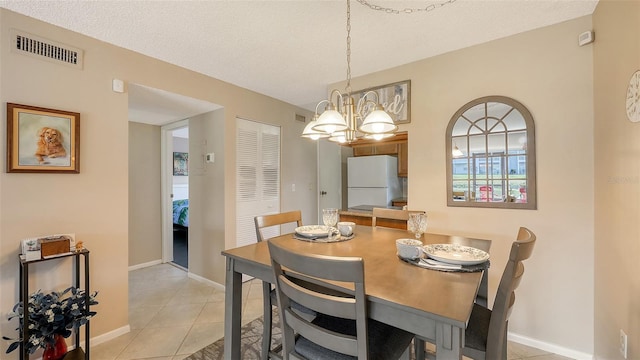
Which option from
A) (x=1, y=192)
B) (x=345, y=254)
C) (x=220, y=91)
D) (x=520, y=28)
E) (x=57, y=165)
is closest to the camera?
(x=345, y=254)

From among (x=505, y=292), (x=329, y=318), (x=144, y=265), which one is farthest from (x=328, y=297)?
(x=144, y=265)

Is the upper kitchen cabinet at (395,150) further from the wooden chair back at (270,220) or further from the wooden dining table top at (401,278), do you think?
the wooden dining table top at (401,278)

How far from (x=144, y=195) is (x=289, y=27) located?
3.20 m

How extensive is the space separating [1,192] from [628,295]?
3.70 metres

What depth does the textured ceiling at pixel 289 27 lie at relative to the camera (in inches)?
69.2

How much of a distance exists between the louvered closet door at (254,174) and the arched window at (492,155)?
2.23 m

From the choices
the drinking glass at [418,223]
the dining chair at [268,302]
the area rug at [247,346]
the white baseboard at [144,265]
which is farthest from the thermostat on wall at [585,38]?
the white baseboard at [144,265]

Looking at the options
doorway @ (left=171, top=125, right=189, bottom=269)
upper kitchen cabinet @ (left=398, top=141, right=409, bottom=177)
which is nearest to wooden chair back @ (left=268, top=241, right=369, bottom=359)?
doorway @ (left=171, top=125, right=189, bottom=269)

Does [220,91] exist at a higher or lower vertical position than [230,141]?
higher

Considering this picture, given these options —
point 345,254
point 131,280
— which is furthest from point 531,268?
point 131,280

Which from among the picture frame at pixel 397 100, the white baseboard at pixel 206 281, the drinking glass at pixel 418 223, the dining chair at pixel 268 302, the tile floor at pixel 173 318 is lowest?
the tile floor at pixel 173 318

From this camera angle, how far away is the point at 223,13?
182 centimetres

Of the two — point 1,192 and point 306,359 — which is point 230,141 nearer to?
point 1,192

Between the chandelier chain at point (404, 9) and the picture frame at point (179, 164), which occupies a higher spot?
the chandelier chain at point (404, 9)
